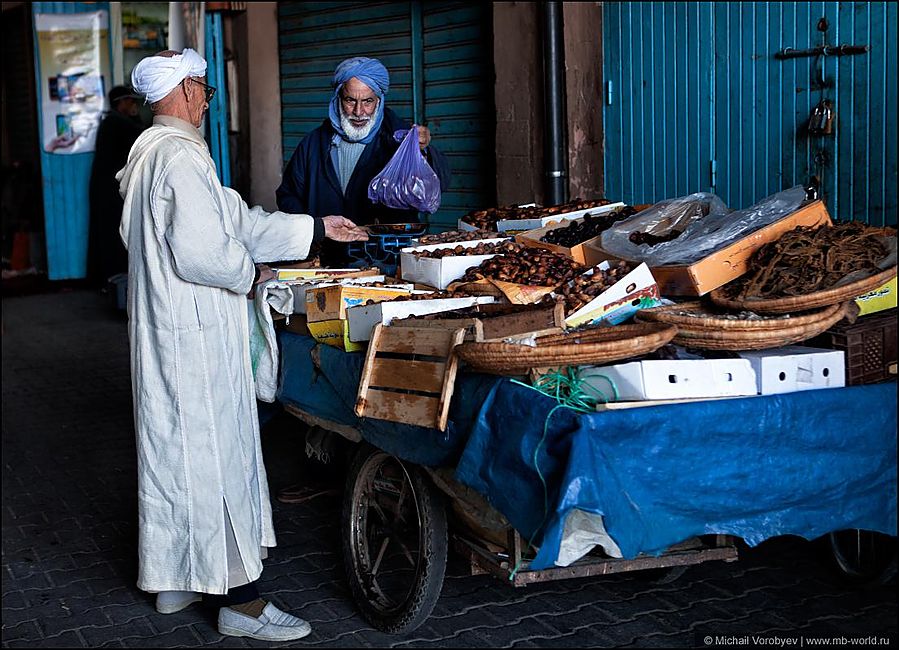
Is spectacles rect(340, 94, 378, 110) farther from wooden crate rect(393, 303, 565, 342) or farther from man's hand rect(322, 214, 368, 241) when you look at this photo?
wooden crate rect(393, 303, 565, 342)

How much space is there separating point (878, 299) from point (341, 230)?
2188 mm

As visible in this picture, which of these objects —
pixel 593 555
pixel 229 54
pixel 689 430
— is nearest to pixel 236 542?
pixel 593 555

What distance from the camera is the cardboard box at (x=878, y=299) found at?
140 inches

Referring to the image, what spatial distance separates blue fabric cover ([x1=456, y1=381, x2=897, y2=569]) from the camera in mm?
2896

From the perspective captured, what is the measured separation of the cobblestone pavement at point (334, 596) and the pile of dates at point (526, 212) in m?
1.57

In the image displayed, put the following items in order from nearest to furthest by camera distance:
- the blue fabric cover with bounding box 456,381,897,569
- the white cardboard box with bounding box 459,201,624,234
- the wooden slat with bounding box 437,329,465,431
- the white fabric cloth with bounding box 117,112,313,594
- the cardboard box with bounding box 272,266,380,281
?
the blue fabric cover with bounding box 456,381,897,569 < the wooden slat with bounding box 437,329,465,431 < the white fabric cloth with bounding box 117,112,313,594 < the cardboard box with bounding box 272,266,380,281 < the white cardboard box with bounding box 459,201,624,234

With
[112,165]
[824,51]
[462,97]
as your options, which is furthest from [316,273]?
[112,165]

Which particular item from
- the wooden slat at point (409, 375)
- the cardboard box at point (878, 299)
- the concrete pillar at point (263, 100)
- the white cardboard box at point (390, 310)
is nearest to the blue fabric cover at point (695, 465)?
the wooden slat at point (409, 375)

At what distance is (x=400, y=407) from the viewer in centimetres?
353

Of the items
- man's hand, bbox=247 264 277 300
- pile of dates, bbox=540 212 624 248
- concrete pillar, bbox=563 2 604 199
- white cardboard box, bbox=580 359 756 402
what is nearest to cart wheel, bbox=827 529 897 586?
white cardboard box, bbox=580 359 756 402

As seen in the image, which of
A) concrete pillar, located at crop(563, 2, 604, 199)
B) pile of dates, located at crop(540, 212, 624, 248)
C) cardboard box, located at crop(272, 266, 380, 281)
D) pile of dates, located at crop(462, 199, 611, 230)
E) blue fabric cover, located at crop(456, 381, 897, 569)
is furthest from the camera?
concrete pillar, located at crop(563, 2, 604, 199)

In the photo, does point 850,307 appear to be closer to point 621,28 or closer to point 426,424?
point 426,424

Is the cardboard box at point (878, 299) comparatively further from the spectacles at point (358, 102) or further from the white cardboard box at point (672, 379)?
the spectacles at point (358, 102)

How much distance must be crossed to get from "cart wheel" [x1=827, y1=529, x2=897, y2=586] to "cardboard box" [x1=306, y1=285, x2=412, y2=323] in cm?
188
